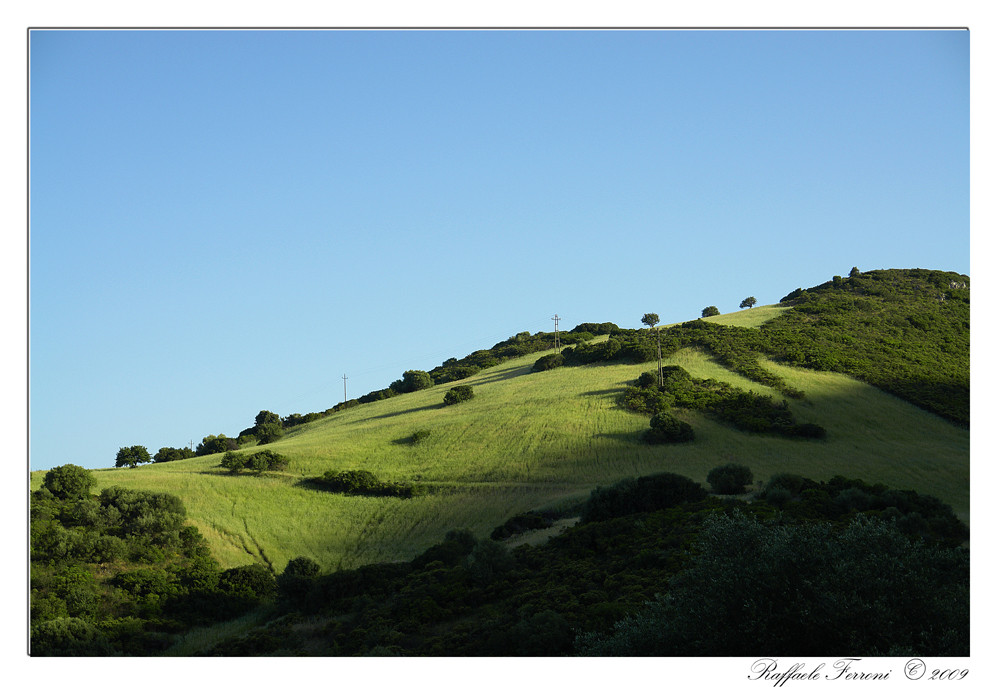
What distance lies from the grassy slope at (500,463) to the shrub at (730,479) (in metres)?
3.74

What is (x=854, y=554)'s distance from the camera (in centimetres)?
1638

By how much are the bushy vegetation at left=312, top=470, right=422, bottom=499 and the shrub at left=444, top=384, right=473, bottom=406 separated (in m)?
19.8

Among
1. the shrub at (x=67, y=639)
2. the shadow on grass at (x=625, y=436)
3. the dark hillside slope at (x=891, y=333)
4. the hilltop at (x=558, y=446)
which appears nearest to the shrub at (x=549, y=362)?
the hilltop at (x=558, y=446)

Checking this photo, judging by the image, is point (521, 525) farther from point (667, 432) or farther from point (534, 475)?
point (667, 432)

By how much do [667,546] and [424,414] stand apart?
37.2 metres

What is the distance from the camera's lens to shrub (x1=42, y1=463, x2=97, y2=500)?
36375mm

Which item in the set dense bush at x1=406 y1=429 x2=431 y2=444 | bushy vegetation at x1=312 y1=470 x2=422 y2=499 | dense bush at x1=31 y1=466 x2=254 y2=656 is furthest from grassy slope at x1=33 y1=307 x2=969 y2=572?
dense bush at x1=31 y1=466 x2=254 y2=656

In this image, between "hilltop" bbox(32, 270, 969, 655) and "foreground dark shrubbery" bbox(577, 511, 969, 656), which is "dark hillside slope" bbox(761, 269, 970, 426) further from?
"foreground dark shrubbery" bbox(577, 511, 969, 656)

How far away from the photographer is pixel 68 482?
3672cm

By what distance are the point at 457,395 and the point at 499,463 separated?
18.2 metres
